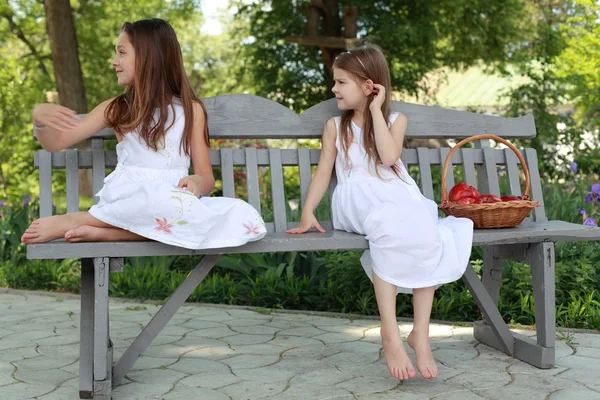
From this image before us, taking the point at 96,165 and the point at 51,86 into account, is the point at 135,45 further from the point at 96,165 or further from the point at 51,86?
the point at 51,86

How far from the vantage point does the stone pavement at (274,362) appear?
9.71 ft

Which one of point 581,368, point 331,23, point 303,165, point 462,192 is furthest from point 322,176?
point 331,23

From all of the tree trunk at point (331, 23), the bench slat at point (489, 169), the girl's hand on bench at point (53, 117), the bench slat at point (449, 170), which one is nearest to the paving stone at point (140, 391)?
the girl's hand on bench at point (53, 117)

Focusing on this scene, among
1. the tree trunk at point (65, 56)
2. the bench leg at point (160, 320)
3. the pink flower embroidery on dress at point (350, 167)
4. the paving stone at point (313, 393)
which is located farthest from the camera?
the tree trunk at point (65, 56)

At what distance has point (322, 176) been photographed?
3514 mm

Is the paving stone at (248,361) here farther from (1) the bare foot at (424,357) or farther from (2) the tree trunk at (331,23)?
(2) the tree trunk at (331,23)

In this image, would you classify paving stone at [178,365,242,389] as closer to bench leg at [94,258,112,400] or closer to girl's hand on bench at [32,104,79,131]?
bench leg at [94,258,112,400]

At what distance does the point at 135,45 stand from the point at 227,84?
101 feet

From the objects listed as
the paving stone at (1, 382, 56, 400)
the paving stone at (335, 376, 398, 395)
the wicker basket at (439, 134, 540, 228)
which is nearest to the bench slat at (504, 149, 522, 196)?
the wicker basket at (439, 134, 540, 228)

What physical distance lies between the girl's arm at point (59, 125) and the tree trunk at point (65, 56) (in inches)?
326

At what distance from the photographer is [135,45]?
321 centimetres

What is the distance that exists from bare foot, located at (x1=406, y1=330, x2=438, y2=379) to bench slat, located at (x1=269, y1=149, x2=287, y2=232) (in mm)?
871

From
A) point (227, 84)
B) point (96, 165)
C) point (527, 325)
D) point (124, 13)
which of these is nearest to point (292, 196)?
point (527, 325)

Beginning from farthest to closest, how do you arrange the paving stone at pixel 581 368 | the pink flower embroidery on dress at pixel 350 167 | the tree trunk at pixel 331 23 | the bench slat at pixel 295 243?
the tree trunk at pixel 331 23 < the pink flower embroidery on dress at pixel 350 167 < the paving stone at pixel 581 368 < the bench slat at pixel 295 243
